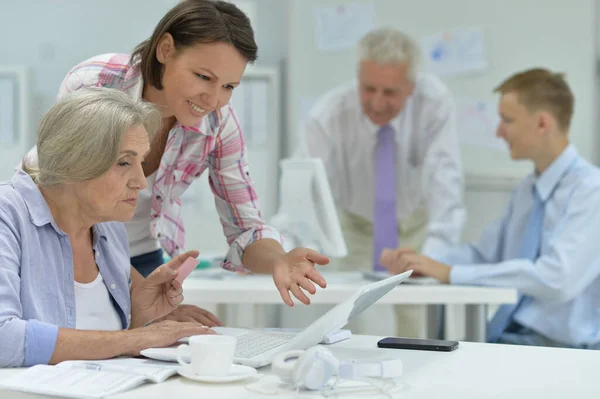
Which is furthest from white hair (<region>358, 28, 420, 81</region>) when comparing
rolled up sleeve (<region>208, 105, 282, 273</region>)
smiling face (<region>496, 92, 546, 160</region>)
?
rolled up sleeve (<region>208, 105, 282, 273</region>)

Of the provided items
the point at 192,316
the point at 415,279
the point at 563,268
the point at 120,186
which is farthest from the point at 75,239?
the point at 563,268

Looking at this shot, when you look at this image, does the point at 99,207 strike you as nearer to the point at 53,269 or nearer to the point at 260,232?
the point at 53,269

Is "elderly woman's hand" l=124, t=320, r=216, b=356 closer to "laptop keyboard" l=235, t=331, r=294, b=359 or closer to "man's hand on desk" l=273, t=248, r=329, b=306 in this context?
"laptop keyboard" l=235, t=331, r=294, b=359

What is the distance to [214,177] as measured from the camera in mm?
2021

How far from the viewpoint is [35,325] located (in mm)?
1253

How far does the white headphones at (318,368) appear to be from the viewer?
1.09 meters

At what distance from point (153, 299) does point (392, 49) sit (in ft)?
8.62

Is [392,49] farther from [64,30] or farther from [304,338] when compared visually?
[304,338]

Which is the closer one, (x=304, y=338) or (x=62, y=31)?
(x=304, y=338)

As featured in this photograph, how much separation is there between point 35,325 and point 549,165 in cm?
196

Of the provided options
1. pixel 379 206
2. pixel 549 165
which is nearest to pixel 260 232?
pixel 549 165

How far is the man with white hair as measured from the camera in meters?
3.98

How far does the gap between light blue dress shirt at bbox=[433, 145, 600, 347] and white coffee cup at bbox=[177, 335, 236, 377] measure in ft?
5.03

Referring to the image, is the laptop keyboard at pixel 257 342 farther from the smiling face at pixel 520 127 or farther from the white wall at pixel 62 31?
the white wall at pixel 62 31
